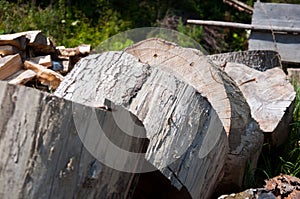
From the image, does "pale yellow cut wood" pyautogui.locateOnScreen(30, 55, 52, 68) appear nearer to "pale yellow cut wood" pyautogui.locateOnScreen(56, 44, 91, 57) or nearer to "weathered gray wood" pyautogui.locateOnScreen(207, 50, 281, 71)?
"pale yellow cut wood" pyautogui.locateOnScreen(56, 44, 91, 57)

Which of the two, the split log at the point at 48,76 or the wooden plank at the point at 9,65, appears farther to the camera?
the split log at the point at 48,76

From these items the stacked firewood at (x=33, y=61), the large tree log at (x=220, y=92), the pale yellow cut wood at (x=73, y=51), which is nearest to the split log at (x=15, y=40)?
the stacked firewood at (x=33, y=61)

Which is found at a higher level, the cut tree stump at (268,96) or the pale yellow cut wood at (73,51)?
the pale yellow cut wood at (73,51)

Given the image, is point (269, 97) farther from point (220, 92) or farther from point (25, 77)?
point (25, 77)

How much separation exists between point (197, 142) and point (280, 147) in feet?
4.19

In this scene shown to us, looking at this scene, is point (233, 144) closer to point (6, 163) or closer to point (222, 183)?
point (222, 183)

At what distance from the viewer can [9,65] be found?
3551mm

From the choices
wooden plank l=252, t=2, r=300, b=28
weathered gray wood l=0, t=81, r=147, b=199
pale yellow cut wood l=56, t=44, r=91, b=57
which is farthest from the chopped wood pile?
wooden plank l=252, t=2, r=300, b=28

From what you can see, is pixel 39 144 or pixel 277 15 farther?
pixel 277 15

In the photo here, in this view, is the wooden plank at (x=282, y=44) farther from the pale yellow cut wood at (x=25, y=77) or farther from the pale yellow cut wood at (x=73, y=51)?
the pale yellow cut wood at (x=25, y=77)

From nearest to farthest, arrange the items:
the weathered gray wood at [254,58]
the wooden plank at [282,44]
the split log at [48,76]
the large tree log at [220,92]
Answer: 1. the large tree log at [220,92]
2. the split log at [48,76]
3. the weathered gray wood at [254,58]
4. the wooden plank at [282,44]

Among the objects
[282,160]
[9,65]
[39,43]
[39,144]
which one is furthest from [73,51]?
[39,144]

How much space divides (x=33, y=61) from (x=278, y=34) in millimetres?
3263

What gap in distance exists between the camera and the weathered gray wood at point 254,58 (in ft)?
13.6
